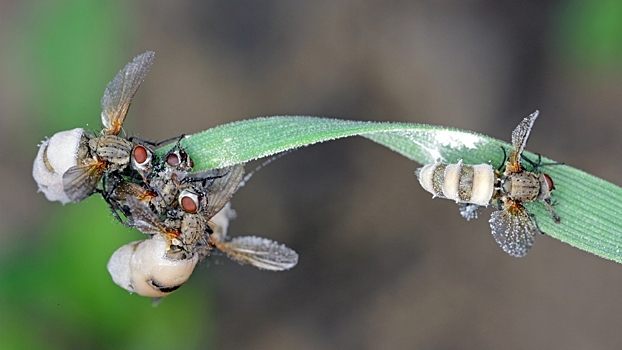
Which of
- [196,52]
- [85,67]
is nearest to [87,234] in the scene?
[85,67]

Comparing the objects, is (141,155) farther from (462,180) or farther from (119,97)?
(462,180)

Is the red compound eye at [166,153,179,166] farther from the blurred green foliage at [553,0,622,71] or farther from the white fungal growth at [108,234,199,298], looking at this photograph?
the blurred green foliage at [553,0,622,71]

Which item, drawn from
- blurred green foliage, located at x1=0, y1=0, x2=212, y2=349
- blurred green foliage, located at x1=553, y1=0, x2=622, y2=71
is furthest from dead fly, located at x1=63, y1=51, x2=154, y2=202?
blurred green foliage, located at x1=553, y1=0, x2=622, y2=71

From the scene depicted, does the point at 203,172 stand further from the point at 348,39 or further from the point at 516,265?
the point at 516,265

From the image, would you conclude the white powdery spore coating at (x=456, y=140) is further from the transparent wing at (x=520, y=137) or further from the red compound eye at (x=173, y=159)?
the red compound eye at (x=173, y=159)

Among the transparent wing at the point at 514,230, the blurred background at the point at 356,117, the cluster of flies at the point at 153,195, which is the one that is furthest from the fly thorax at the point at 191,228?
the blurred background at the point at 356,117
